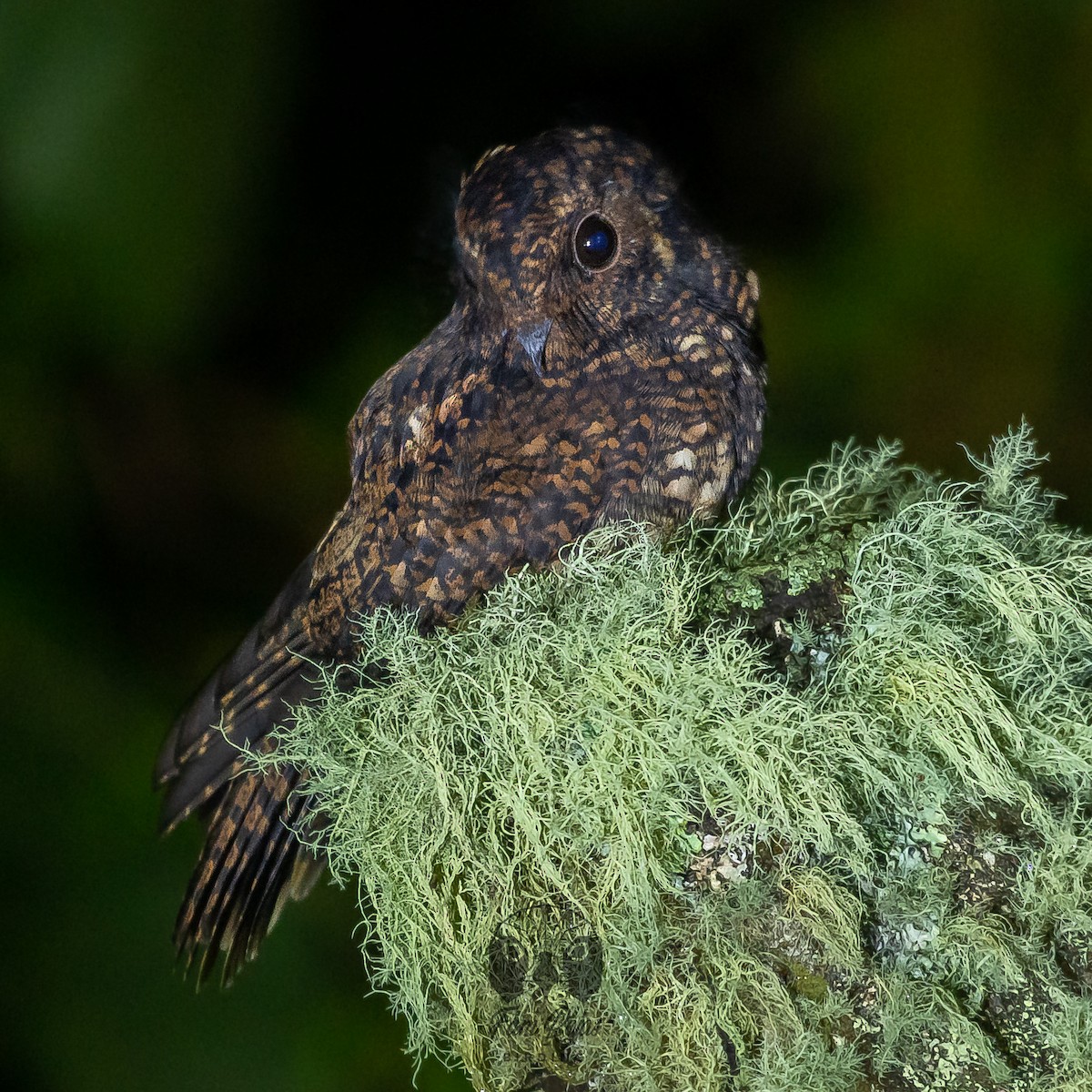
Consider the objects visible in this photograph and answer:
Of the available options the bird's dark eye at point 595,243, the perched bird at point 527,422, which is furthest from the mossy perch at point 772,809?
the bird's dark eye at point 595,243

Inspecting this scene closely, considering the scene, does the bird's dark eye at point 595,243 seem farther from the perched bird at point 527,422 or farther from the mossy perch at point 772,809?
the mossy perch at point 772,809

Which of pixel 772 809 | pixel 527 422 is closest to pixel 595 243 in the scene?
pixel 527 422

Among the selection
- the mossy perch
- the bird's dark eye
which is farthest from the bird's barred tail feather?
the bird's dark eye

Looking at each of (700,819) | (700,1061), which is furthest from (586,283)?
(700,1061)

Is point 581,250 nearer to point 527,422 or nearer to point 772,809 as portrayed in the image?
point 527,422

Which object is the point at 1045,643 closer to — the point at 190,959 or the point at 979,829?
the point at 979,829

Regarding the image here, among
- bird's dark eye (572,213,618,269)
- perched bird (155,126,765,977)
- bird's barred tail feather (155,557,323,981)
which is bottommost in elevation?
bird's barred tail feather (155,557,323,981)

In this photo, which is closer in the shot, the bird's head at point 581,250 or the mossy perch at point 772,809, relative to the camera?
the mossy perch at point 772,809

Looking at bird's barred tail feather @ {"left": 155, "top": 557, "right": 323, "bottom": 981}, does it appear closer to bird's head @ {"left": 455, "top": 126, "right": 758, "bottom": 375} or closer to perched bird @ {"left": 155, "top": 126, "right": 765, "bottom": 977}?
perched bird @ {"left": 155, "top": 126, "right": 765, "bottom": 977}
